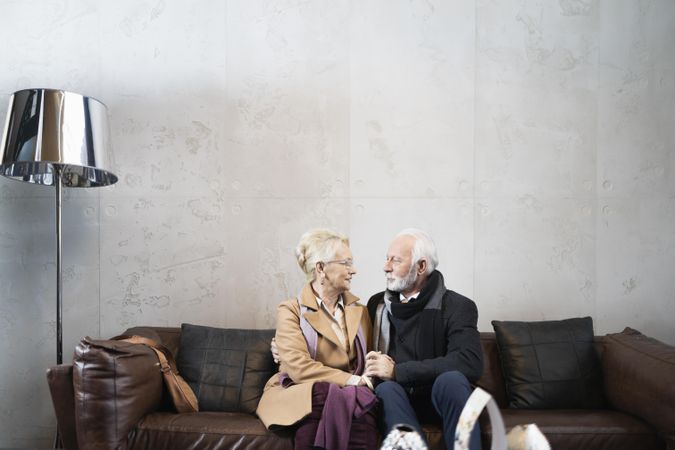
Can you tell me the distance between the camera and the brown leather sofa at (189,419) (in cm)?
215

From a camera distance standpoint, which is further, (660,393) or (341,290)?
(341,290)

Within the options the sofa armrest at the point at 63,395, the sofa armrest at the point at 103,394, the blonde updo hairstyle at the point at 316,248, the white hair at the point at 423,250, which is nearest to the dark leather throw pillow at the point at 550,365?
the white hair at the point at 423,250

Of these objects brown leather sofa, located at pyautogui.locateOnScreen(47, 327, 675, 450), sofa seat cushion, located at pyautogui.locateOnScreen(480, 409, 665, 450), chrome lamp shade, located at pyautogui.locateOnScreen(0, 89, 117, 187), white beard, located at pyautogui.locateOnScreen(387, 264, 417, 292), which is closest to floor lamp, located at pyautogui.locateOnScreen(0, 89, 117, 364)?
chrome lamp shade, located at pyautogui.locateOnScreen(0, 89, 117, 187)

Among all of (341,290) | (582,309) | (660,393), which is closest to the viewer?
(660,393)

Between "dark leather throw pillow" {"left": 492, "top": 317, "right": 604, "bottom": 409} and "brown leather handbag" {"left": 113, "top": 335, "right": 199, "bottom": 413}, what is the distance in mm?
1533

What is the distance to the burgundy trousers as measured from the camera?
205cm

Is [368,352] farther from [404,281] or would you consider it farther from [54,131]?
[54,131]

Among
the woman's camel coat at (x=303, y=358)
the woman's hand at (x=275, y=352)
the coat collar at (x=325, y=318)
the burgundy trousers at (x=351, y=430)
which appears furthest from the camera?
the woman's hand at (x=275, y=352)

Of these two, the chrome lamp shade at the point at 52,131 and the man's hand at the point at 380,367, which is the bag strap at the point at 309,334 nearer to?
the man's hand at the point at 380,367

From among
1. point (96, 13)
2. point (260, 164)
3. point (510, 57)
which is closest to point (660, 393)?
point (510, 57)

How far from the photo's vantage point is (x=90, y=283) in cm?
319

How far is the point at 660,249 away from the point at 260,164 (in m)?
2.43

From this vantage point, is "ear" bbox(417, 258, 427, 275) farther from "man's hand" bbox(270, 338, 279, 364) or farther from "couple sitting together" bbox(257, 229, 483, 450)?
"man's hand" bbox(270, 338, 279, 364)

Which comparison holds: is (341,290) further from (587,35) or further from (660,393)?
(587,35)
